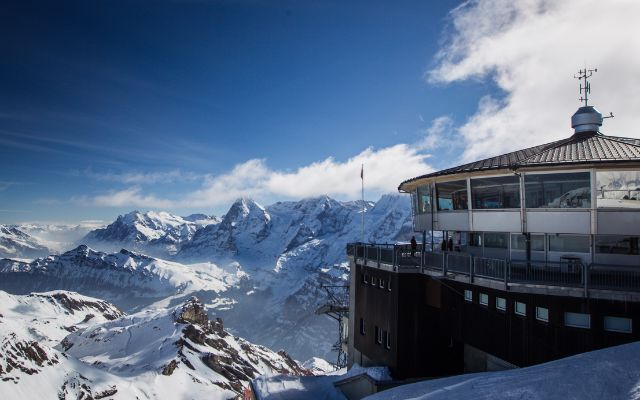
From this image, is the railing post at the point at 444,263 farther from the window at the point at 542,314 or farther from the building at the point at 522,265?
the window at the point at 542,314

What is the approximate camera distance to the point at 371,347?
2636cm

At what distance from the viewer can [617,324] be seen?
15273 mm

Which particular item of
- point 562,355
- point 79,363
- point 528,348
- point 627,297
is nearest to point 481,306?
point 528,348

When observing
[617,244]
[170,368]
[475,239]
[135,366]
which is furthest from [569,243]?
[135,366]

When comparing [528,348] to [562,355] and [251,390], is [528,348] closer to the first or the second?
[562,355]

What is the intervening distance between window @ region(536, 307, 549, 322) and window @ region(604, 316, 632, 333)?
1899 millimetres

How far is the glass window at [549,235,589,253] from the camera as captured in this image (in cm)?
1766

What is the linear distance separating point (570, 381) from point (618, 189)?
32.6 feet

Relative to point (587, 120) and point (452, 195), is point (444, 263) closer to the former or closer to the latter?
point (452, 195)

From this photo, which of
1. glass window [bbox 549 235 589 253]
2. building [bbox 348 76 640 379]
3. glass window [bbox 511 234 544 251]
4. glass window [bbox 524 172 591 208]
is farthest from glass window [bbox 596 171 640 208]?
glass window [bbox 511 234 544 251]

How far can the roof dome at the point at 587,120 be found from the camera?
2189 centimetres

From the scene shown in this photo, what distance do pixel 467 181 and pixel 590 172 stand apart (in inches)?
208

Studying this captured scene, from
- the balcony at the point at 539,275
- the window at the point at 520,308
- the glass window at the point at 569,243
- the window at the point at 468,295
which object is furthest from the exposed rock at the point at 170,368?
the glass window at the point at 569,243

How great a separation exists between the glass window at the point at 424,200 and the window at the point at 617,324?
10.6 m
